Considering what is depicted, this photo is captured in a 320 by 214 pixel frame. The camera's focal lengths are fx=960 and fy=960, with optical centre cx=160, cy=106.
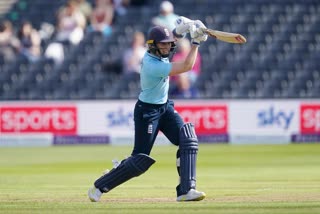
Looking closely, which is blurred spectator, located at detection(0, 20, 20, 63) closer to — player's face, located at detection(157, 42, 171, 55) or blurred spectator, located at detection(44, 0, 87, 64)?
blurred spectator, located at detection(44, 0, 87, 64)

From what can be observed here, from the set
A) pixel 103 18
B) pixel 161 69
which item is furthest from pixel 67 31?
pixel 161 69

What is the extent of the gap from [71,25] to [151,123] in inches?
547

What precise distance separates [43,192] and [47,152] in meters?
8.10

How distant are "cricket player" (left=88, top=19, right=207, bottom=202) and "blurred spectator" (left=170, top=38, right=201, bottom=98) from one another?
10.9m

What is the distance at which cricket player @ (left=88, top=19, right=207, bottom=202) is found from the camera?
9.28 metres

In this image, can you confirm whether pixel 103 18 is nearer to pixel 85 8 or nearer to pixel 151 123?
pixel 85 8

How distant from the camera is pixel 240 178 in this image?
41.1 feet

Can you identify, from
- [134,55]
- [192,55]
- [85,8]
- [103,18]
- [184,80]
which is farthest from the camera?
[85,8]

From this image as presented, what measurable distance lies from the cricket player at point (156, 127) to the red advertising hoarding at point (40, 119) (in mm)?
10969

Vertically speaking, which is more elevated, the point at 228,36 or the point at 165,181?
the point at 228,36

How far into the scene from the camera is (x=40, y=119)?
20.4m

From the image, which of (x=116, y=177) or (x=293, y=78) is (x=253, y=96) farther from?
(x=116, y=177)

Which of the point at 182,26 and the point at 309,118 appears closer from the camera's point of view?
the point at 182,26

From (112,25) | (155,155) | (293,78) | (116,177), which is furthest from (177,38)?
(112,25)
